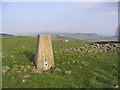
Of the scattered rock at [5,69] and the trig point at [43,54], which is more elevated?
the trig point at [43,54]

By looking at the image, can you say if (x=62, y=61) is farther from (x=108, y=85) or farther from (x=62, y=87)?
(x=108, y=85)

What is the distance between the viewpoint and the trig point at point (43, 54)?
10.5 metres

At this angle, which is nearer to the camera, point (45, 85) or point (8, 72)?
point (45, 85)

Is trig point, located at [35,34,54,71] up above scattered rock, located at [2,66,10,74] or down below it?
above

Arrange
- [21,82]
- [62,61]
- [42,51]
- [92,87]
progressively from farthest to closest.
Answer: [62,61] < [42,51] < [21,82] < [92,87]

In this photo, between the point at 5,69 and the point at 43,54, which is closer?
the point at 5,69

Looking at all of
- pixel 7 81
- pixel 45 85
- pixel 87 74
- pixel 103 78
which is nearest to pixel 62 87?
pixel 45 85

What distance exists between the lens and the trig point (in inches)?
413

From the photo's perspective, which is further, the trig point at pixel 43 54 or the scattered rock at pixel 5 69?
the trig point at pixel 43 54

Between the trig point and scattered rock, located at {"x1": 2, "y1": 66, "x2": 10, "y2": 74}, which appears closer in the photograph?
scattered rock, located at {"x1": 2, "y1": 66, "x2": 10, "y2": 74}

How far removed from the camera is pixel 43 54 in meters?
10.7

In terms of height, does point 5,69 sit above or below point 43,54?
below

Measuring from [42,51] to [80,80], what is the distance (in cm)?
452

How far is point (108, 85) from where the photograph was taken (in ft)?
24.9
